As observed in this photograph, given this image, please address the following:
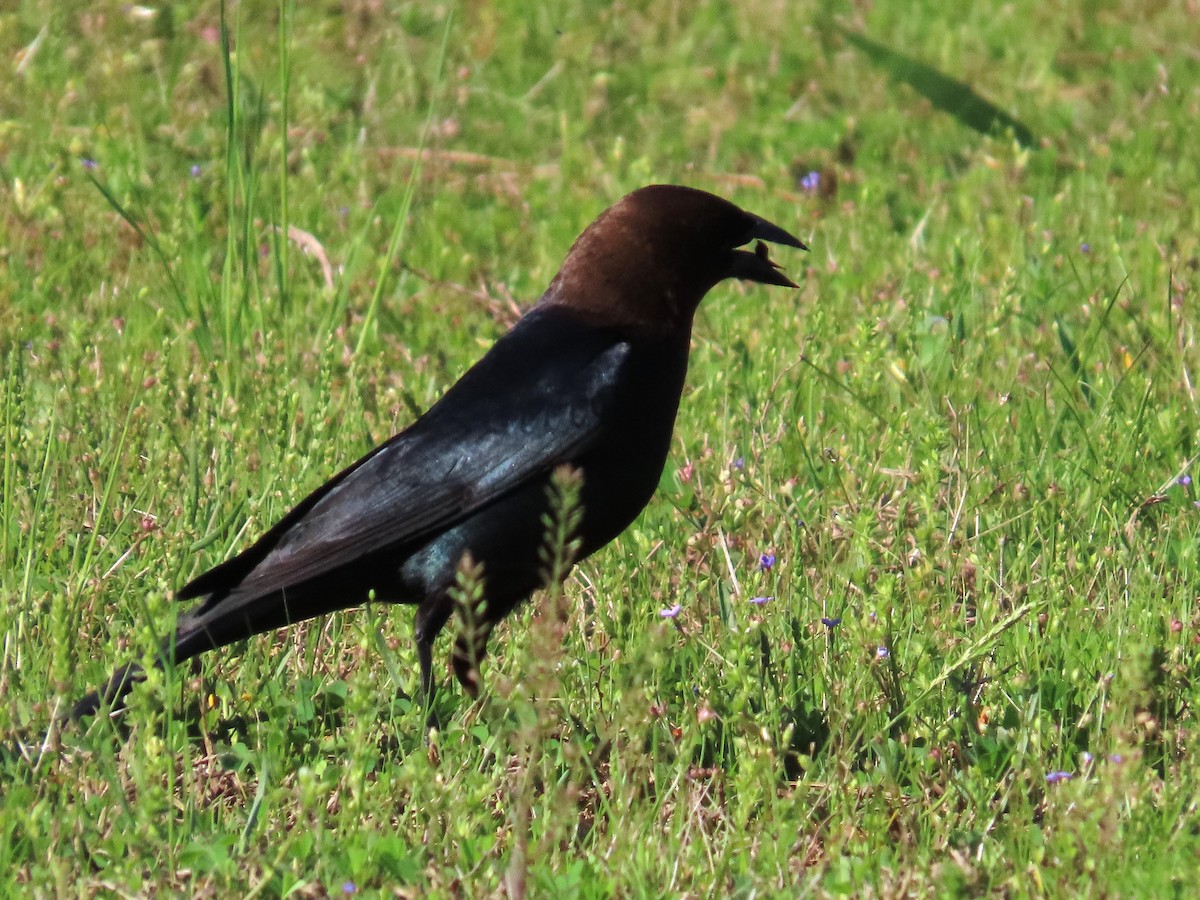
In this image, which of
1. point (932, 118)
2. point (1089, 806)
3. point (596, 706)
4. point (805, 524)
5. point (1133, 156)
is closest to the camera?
point (1089, 806)

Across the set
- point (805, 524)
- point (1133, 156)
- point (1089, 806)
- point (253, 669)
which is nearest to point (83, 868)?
point (253, 669)

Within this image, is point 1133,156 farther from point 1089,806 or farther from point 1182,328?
point 1089,806

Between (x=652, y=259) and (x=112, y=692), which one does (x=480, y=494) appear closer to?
(x=652, y=259)

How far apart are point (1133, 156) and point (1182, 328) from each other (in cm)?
179

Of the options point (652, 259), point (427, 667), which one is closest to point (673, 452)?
point (652, 259)

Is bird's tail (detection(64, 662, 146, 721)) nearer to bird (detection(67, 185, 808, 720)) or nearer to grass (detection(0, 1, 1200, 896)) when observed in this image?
grass (detection(0, 1, 1200, 896))

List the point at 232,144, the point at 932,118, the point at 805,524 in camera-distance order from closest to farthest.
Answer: the point at 805,524 → the point at 232,144 → the point at 932,118

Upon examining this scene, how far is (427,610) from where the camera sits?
3738mm

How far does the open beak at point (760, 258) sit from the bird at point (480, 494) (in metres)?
0.36

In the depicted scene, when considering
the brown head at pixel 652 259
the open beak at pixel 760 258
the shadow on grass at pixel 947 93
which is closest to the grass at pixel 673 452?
the shadow on grass at pixel 947 93

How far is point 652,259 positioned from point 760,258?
39 centimetres

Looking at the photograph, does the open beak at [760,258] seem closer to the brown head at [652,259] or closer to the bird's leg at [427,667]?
the brown head at [652,259]

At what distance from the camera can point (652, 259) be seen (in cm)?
408

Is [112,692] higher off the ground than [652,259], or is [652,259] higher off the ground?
[652,259]
